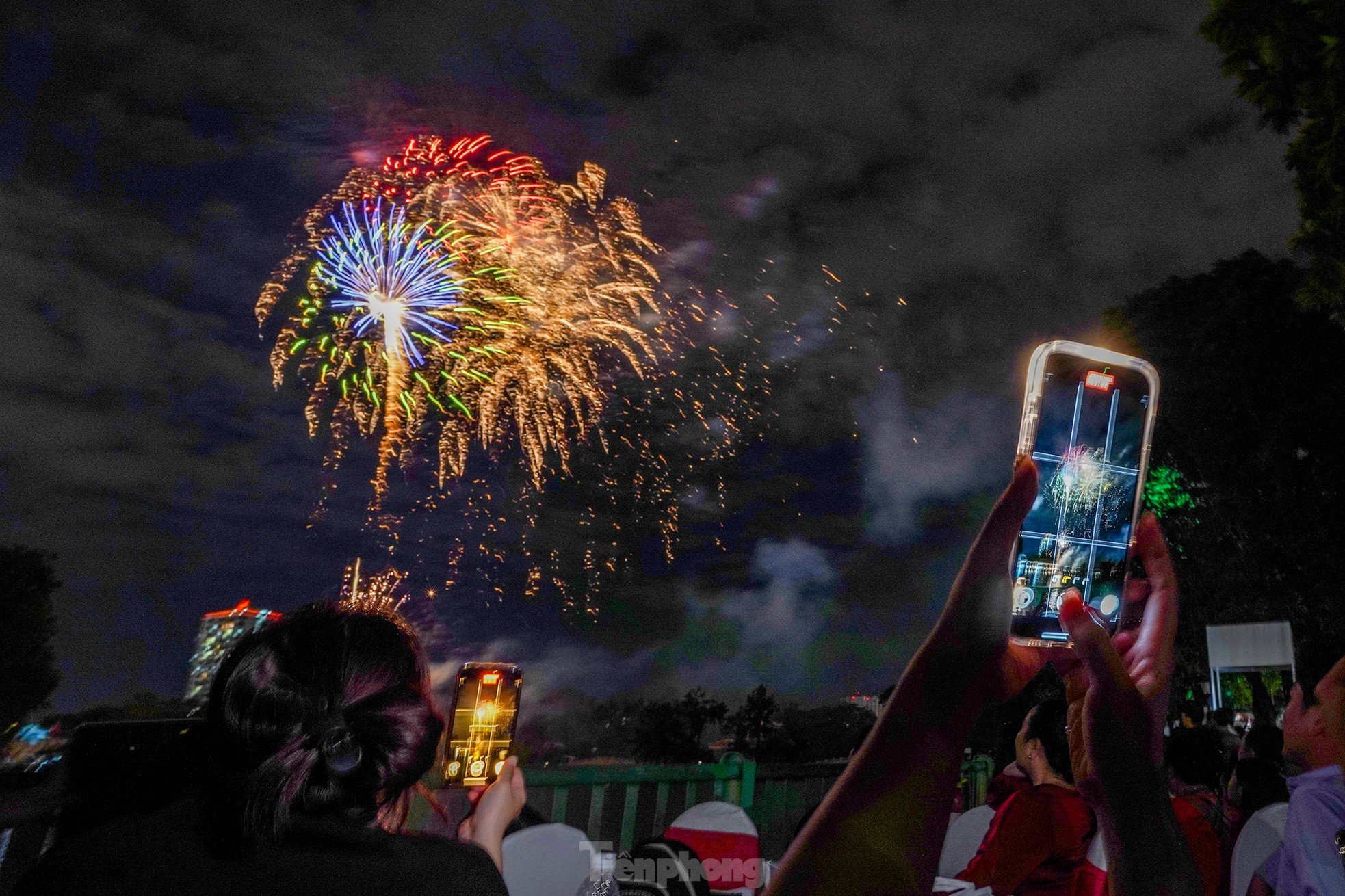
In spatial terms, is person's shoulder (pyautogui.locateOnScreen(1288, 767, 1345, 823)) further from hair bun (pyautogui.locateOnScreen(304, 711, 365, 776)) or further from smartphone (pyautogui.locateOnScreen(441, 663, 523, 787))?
hair bun (pyautogui.locateOnScreen(304, 711, 365, 776))

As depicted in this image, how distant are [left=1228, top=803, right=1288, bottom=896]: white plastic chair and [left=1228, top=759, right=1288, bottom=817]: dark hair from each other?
5.01 ft

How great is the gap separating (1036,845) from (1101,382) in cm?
207

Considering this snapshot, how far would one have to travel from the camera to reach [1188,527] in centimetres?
2169

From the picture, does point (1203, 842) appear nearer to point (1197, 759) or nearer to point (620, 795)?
point (1197, 759)

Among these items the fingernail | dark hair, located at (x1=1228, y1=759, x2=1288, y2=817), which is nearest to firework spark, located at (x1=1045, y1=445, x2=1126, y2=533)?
the fingernail

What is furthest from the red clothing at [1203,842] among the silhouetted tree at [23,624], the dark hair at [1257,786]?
the silhouetted tree at [23,624]

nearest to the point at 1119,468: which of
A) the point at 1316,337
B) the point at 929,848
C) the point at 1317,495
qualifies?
the point at 929,848

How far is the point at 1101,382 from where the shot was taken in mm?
1635

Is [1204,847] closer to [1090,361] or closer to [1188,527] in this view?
[1090,361]

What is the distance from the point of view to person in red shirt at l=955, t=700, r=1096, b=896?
297cm

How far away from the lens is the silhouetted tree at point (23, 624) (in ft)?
149

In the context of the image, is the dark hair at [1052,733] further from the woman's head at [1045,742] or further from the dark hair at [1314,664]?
the dark hair at [1314,664]

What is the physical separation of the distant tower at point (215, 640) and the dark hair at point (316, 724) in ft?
0.31

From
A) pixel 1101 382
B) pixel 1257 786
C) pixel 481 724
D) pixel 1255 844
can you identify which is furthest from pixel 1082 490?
pixel 1257 786
